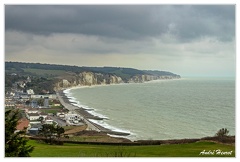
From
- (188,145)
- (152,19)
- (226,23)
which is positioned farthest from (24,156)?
(226,23)

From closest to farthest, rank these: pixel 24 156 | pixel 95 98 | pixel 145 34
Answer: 1. pixel 24 156
2. pixel 145 34
3. pixel 95 98

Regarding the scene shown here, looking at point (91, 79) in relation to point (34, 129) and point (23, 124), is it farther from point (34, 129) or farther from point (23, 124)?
point (23, 124)

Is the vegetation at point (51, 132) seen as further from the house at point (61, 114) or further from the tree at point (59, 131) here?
the house at point (61, 114)

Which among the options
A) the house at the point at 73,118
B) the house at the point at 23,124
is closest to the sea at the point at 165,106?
the house at the point at 73,118

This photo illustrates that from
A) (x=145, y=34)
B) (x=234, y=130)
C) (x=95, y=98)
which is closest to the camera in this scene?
(x=234, y=130)

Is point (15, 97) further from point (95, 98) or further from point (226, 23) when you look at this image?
point (226, 23)

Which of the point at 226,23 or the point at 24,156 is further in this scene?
the point at 226,23
